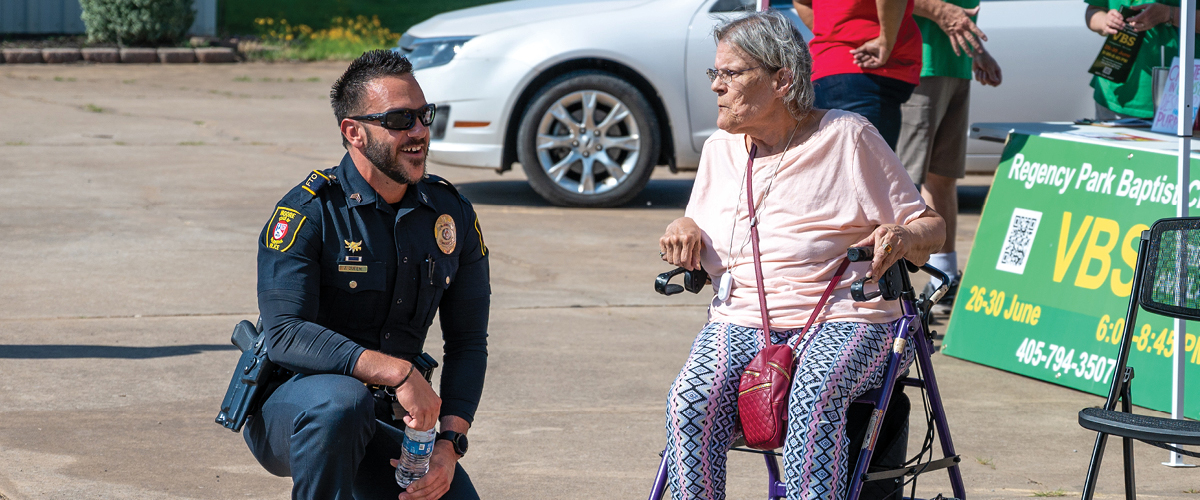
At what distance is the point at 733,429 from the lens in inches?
124

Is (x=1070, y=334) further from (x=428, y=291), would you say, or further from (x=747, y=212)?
(x=428, y=291)

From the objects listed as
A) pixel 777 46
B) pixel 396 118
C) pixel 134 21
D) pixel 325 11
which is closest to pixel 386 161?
pixel 396 118

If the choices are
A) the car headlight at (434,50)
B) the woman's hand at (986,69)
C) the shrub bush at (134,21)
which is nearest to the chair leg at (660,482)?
the woman's hand at (986,69)

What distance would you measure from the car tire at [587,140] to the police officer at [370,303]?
16.7 feet

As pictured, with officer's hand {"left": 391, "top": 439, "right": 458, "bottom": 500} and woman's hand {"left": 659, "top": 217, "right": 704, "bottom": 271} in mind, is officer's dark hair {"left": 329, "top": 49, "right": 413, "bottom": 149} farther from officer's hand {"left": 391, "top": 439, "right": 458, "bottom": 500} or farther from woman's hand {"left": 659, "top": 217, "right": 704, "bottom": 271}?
woman's hand {"left": 659, "top": 217, "right": 704, "bottom": 271}

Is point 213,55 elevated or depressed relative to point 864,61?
depressed

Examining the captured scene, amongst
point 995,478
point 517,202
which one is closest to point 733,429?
point 995,478

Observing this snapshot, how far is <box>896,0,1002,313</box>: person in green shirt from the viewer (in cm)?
528

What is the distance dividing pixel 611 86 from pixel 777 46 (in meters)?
4.80

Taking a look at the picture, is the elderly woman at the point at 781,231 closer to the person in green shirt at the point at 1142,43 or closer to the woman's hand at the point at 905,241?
the woman's hand at the point at 905,241

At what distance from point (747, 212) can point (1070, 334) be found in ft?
7.05

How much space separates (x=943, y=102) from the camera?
564 cm

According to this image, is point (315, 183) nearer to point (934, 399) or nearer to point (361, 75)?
point (361, 75)

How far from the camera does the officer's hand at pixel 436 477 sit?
2.76 m
